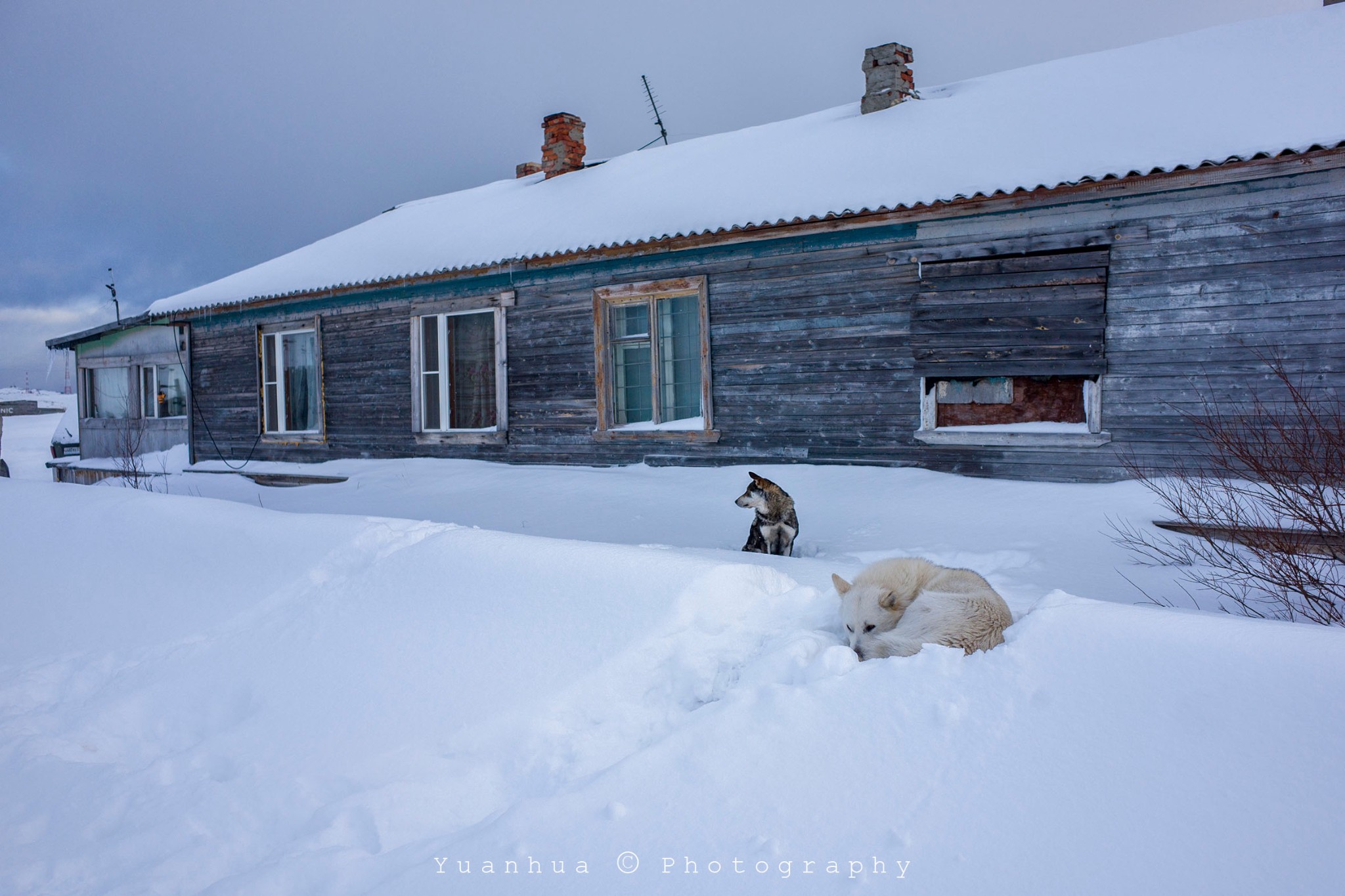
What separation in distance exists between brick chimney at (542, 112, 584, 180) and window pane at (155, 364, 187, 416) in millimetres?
9274

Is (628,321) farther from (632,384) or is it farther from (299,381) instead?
(299,381)

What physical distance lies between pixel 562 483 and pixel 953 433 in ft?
14.5

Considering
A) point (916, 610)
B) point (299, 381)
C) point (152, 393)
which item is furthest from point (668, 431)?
point (152, 393)

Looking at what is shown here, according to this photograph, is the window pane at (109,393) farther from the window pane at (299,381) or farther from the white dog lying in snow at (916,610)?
the white dog lying in snow at (916,610)

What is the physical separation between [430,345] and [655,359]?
4079 millimetres

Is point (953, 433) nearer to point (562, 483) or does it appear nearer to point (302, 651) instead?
point (562, 483)

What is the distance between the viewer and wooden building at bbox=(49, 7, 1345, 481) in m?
6.52

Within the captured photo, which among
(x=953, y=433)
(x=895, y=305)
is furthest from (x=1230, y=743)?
(x=895, y=305)

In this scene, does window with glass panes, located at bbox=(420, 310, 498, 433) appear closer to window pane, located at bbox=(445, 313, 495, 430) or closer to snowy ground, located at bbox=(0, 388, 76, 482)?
window pane, located at bbox=(445, 313, 495, 430)

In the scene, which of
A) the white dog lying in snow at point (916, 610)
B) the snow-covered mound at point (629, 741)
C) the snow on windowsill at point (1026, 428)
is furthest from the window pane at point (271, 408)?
the white dog lying in snow at point (916, 610)

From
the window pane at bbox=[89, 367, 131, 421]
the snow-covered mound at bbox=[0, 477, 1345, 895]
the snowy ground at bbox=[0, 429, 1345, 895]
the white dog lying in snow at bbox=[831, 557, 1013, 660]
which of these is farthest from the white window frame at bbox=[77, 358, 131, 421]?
the white dog lying in snow at bbox=[831, 557, 1013, 660]

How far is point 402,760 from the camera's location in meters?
2.58

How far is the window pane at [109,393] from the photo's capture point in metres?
17.1

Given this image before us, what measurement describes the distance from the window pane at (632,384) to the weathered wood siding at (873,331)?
0.38 meters
